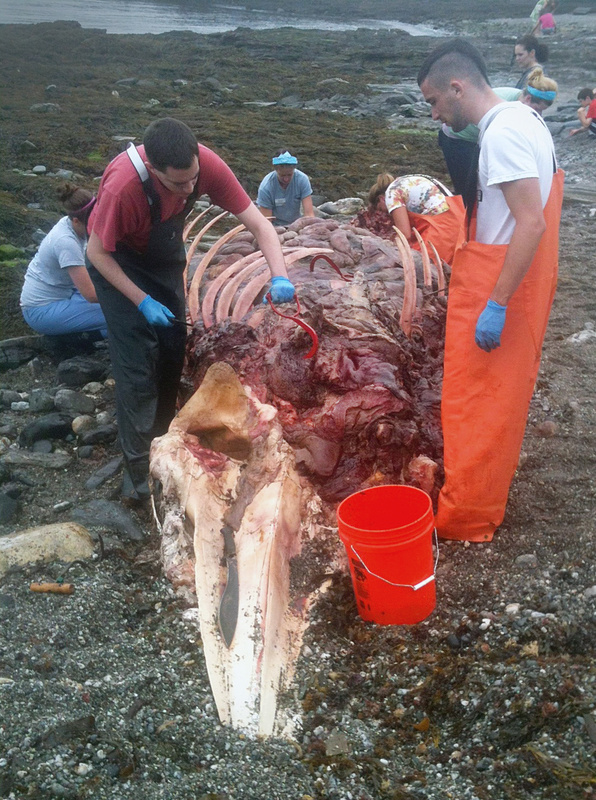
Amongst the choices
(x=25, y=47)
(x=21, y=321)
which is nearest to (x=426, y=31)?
(x=25, y=47)

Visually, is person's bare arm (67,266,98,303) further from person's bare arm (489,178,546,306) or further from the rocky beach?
person's bare arm (489,178,546,306)

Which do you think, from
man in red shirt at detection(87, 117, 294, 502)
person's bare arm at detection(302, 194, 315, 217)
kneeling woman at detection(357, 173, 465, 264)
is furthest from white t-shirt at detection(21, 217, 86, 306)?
person's bare arm at detection(302, 194, 315, 217)

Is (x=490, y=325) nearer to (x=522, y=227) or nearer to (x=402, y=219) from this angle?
(x=522, y=227)

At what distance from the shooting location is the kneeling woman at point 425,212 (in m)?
6.16

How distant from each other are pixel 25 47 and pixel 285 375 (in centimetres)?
2847

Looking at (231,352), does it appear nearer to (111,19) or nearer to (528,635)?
(528,635)

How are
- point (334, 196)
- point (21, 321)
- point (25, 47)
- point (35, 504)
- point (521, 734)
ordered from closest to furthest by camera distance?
point (521, 734)
point (35, 504)
point (21, 321)
point (334, 196)
point (25, 47)

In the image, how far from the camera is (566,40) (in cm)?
3052

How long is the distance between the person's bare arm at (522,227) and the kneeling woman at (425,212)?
3.07 m

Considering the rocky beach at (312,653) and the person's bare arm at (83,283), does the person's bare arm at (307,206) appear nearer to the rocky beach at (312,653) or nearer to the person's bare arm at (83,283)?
the rocky beach at (312,653)

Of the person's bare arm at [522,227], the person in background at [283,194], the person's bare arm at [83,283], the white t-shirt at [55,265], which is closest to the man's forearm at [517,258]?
the person's bare arm at [522,227]

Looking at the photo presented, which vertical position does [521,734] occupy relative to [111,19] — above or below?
below

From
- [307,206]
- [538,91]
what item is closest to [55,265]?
[307,206]

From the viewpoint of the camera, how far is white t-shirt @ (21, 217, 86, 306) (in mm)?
5704
